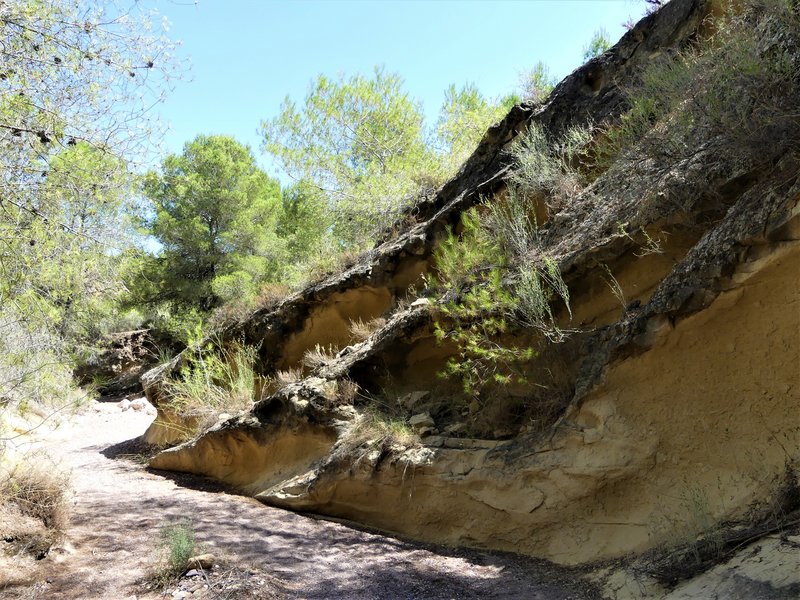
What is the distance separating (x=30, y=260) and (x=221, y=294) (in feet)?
39.9

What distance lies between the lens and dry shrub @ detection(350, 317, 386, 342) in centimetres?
790

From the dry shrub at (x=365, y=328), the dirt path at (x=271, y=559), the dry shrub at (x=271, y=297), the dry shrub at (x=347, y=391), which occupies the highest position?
the dry shrub at (x=271, y=297)

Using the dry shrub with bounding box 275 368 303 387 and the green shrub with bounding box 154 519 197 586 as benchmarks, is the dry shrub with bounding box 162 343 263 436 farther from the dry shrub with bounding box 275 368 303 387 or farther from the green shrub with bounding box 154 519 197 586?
the green shrub with bounding box 154 519 197 586

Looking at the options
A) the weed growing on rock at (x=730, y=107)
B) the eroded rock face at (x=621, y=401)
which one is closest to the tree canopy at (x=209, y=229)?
the eroded rock face at (x=621, y=401)

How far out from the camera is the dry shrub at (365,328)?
7.90m

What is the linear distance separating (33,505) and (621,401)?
5.03 m

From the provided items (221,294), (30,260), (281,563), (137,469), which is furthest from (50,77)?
(221,294)

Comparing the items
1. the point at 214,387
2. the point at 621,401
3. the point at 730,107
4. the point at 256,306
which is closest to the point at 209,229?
the point at 256,306

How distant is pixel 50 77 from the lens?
4477 mm

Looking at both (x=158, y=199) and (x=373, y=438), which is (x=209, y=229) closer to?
(x=158, y=199)

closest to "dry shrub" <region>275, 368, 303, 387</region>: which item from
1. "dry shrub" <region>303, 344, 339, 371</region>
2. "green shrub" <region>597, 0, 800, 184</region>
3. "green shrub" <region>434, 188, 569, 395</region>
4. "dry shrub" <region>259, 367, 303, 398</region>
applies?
"dry shrub" <region>259, 367, 303, 398</region>

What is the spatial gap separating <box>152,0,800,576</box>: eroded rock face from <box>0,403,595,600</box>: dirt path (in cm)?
31

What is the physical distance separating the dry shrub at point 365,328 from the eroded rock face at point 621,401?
38 centimetres

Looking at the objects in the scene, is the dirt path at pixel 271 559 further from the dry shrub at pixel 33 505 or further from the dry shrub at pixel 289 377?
the dry shrub at pixel 289 377
